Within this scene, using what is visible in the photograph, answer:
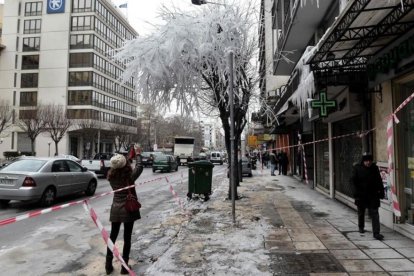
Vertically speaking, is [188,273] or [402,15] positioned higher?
[402,15]

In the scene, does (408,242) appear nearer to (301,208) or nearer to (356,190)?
(356,190)

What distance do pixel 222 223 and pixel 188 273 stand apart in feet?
10.9

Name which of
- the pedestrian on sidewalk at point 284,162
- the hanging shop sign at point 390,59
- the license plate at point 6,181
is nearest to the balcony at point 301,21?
the hanging shop sign at point 390,59

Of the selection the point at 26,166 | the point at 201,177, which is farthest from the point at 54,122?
the point at 201,177

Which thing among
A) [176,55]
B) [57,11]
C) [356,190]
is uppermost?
[57,11]

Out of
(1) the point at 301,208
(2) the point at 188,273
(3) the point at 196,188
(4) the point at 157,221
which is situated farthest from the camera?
(3) the point at 196,188

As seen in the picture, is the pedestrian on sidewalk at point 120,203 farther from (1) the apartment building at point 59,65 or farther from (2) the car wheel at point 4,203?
(1) the apartment building at point 59,65

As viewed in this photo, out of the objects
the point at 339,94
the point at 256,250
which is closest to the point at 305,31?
the point at 339,94

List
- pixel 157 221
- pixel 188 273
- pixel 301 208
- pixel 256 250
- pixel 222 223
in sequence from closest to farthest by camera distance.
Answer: pixel 188 273
pixel 256 250
pixel 222 223
pixel 157 221
pixel 301 208

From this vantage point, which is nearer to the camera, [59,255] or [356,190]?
[59,255]

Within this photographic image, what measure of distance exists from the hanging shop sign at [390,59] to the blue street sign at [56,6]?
2402 inches

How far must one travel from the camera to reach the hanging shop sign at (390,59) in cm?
650

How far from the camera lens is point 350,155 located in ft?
36.4

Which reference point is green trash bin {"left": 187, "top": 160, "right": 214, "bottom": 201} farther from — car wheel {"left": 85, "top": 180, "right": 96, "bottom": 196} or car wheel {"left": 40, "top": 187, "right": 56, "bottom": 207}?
car wheel {"left": 40, "top": 187, "right": 56, "bottom": 207}
